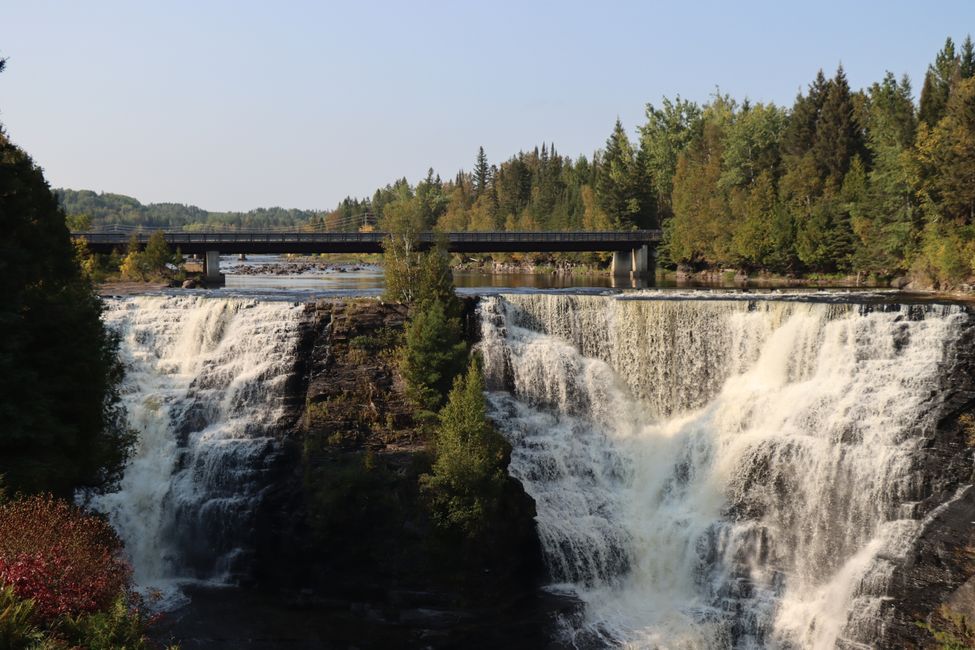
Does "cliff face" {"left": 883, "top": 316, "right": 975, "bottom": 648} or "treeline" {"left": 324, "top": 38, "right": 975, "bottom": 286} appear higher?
"treeline" {"left": 324, "top": 38, "right": 975, "bottom": 286}

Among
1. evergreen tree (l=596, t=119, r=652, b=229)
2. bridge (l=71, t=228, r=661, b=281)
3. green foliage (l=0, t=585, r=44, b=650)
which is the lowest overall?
green foliage (l=0, t=585, r=44, b=650)

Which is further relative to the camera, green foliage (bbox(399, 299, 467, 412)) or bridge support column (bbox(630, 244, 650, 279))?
bridge support column (bbox(630, 244, 650, 279))

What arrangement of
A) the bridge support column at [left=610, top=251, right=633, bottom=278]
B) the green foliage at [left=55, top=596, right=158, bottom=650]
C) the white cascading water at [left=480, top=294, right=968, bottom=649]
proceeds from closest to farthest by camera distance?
1. the green foliage at [left=55, top=596, right=158, bottom=650]
2. the white cascading water at [left=480, top=294, right=968, bottom=649]
3. the bridge support column at [left=610, top=251, right=633, bottom=278]

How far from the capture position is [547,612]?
30.4 metres

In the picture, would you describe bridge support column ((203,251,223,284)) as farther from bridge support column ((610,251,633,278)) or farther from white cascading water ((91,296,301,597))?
bridge support column ((610,251,633,278))

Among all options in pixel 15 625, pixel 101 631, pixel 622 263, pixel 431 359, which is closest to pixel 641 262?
pixel 622 263

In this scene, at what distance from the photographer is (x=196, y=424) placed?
3872 centimetres

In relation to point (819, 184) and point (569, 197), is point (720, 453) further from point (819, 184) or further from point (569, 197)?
point (569, 197)

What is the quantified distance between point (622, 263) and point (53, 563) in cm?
8391

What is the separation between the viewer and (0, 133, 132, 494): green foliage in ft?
79.4

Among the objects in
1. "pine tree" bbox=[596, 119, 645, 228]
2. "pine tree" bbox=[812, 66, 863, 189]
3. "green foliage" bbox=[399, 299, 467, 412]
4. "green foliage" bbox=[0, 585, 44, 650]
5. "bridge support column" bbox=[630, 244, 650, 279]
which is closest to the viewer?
"green foliage" bbox=[0, 585, 44, 650]

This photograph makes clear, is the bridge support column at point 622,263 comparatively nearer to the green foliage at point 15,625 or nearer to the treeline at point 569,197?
the treeline at point 569,197

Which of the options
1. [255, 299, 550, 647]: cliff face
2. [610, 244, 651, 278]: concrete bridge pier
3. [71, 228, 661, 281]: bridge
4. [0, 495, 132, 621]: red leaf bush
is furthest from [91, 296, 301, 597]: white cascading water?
[610, 244, 651, 278]: concrete bridge pier

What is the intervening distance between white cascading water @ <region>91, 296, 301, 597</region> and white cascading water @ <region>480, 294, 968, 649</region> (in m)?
11.1
